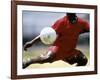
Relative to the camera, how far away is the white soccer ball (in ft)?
6.68

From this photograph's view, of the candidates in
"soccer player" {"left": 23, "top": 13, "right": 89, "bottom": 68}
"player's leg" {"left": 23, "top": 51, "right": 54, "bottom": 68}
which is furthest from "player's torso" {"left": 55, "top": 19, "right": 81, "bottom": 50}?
"player's leg" {"left": 23, "top": 51, "right": 54, "bottom": 68}

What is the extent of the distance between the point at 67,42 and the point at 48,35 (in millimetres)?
217

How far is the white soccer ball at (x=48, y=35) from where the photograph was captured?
2.04 metres

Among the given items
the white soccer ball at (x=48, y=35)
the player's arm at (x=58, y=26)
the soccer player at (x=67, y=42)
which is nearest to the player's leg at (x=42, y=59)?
the soccer player at (x=67, y=42)

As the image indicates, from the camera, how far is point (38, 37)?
2.02 m

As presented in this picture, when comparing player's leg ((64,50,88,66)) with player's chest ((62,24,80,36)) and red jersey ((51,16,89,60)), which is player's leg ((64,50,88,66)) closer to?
red jersey ((51,16,89,60))

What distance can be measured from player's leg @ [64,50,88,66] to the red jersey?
0.05 m

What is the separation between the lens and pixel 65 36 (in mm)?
2111

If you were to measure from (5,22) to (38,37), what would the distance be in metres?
0.35

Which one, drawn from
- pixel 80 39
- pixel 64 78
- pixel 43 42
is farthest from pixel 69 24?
pixel 64 78

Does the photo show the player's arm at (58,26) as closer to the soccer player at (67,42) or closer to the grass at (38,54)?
the soccer player at (67,42)

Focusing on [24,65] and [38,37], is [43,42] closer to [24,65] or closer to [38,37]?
[38,37]

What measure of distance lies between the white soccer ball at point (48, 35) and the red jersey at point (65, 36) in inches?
1.5

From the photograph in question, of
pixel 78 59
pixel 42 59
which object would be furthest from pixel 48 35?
pixel 78 59
